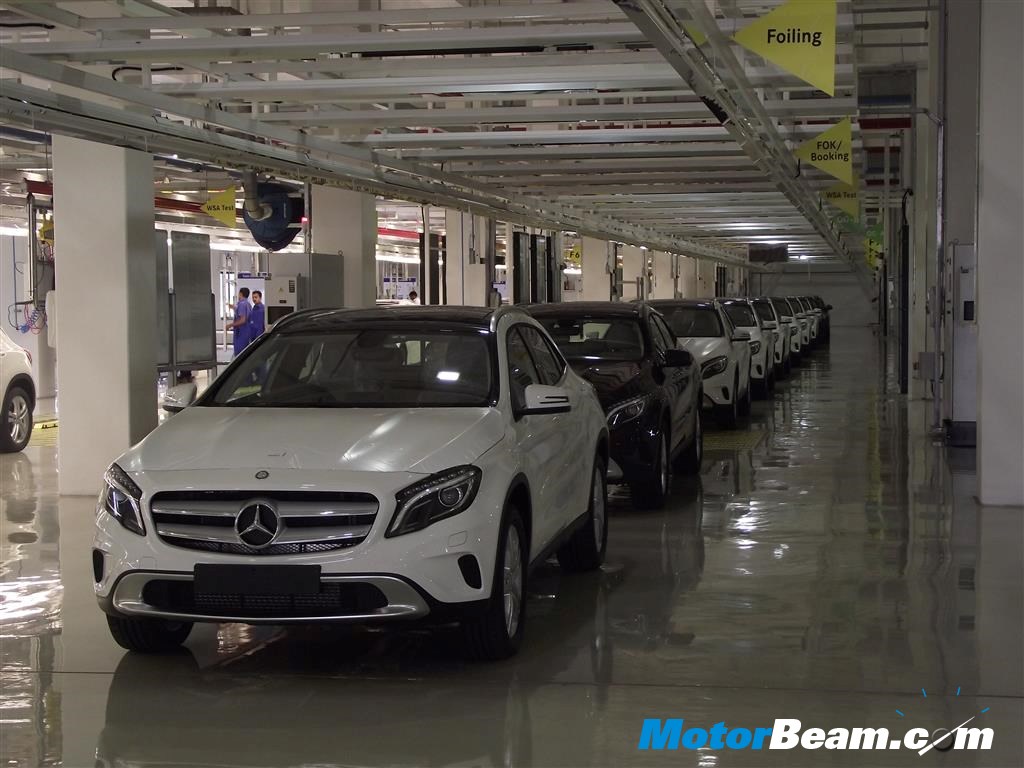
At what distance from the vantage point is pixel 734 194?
18453 millimetres

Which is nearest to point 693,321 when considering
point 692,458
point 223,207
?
point 692,458

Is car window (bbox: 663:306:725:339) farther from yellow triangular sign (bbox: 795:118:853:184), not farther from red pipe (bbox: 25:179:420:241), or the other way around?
red pipe (bbox: 25:179:420:241)

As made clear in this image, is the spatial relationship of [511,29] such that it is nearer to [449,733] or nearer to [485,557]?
[485,557]

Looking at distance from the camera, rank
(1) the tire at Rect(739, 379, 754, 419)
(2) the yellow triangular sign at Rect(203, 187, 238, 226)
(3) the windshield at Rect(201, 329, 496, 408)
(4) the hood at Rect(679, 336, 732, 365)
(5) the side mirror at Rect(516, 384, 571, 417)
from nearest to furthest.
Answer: (5) the side mirror at Rect(516, 384, 571, 417) < (3) the windshield at Rect(201, 329, 496, 408) < (4) the hood at Rect(679, 336, 732, 365) < (1) the tire at Rect(739, 379, 754, 419) < (2) the yellow triangular sign at Rect(203, 187, 238, 226)

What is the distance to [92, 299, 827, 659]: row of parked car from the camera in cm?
506

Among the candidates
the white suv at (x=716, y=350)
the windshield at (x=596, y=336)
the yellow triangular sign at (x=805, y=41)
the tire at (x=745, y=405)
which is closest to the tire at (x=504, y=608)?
the yellow triangular sign at (x=805, y=41)

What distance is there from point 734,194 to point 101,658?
557 inches

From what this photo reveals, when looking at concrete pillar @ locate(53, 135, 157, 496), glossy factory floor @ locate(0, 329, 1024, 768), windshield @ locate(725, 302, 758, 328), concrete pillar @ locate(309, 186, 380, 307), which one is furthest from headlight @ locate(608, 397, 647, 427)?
windshield @ locate(725, 302, 758, 328)

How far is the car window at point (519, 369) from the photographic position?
6.14 m

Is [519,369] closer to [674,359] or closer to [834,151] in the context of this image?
[674,359]

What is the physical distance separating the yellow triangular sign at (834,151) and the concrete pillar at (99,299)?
19.5 feet

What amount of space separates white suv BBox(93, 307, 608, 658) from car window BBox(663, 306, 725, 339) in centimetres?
944

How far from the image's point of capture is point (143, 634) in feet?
18.6

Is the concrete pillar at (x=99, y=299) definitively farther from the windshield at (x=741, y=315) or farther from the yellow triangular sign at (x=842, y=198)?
the windshield at (x=741, y=315)
